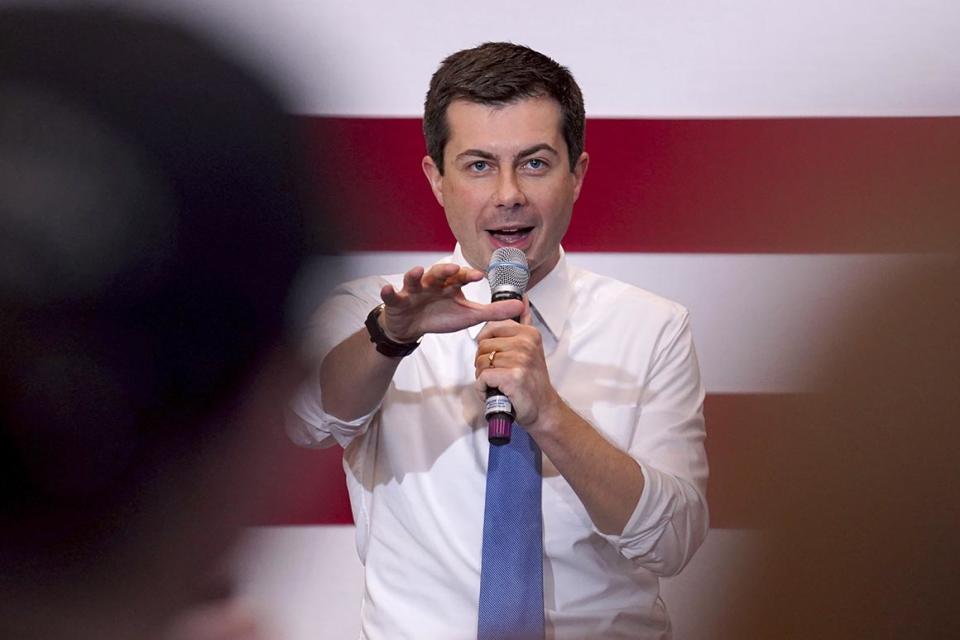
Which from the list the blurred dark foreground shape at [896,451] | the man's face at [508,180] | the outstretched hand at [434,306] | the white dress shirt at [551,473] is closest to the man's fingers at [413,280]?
the outstretched hand at [434,306]

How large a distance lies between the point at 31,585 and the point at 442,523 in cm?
114

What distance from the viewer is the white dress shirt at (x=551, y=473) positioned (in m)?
1.48

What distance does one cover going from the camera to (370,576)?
5.06 feet

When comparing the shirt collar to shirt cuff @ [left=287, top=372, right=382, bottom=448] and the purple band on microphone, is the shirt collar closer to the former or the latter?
shirt cuff @ [left=287, top=372, right=382, bottom=448]

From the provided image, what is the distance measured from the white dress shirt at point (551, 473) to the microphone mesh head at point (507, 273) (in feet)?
0.76

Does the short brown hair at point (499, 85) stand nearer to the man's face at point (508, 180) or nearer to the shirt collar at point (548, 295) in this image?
the man's face at point (508, 180)

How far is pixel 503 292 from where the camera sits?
4.14 feet

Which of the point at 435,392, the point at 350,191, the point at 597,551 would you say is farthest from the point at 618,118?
the point at 350,191

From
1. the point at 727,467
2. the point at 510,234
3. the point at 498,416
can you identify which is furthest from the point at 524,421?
the point at 727,467

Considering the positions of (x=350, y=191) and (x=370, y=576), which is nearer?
(x=350, y=191)

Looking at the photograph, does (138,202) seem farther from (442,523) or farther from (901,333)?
(442,523)

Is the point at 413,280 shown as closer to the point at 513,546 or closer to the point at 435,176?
the point at 513,546

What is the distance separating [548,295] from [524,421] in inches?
15.3

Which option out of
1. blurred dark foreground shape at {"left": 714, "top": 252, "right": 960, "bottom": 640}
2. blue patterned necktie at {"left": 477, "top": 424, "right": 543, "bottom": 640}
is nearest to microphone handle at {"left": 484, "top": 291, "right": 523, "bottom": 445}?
blue patterned necktie at {"left": 477, "top": 424, "right": 543, "bottom": 640}
